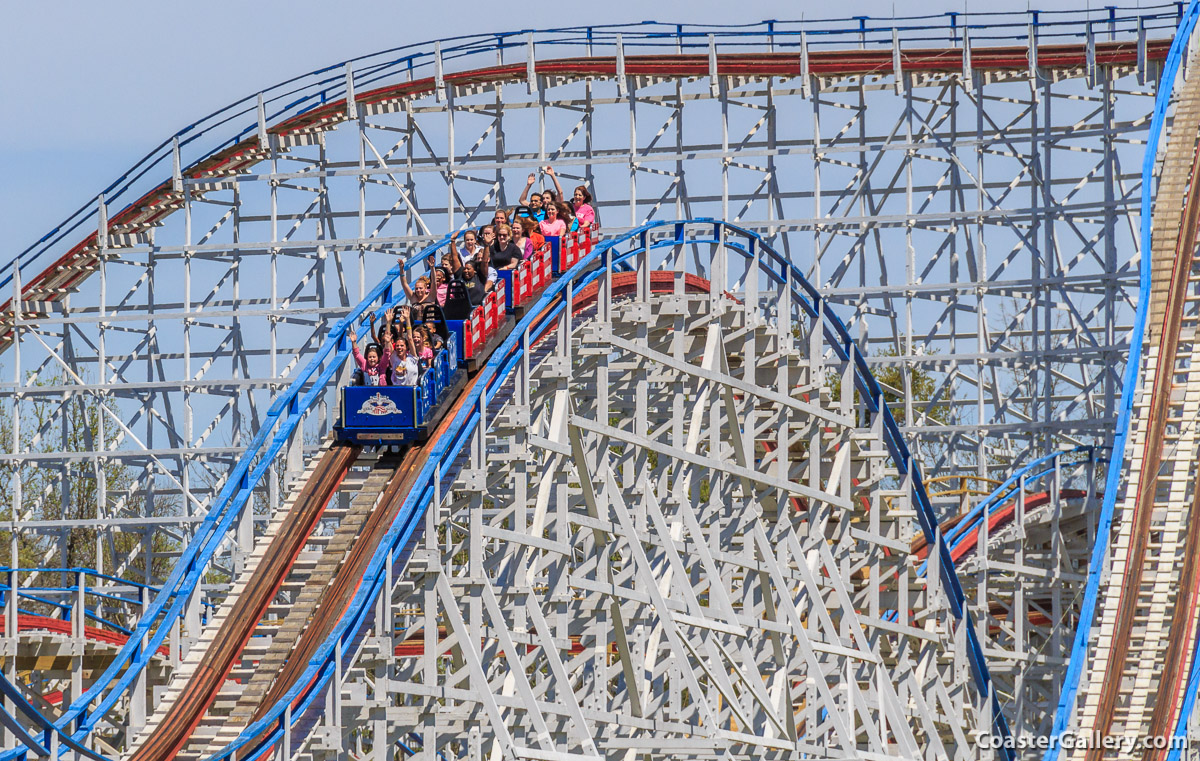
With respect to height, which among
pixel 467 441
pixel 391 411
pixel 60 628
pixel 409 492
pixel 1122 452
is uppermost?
pixel 391 411

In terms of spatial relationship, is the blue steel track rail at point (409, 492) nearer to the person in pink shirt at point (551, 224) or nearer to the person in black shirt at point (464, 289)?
the person in black shirt at point (464, 289)

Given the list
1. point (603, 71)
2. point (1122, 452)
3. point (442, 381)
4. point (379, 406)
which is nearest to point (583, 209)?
point (442, 381)

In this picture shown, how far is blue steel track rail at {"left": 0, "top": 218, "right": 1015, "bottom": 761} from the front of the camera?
12.1m

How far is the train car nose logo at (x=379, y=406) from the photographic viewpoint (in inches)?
569

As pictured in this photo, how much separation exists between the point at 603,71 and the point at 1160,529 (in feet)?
34.3

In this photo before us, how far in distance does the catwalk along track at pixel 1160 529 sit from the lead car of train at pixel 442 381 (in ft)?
17.9

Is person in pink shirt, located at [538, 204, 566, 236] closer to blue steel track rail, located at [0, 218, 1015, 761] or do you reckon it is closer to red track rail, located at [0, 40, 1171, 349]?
blue steel track rail, located at [0, 218, 1015, 761]

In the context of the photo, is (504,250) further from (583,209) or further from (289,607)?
(289,607)

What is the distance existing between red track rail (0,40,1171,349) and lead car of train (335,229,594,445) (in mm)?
7740

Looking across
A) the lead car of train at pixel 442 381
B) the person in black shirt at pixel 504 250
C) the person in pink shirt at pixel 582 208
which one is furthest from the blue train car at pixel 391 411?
the person in pink shirt at pixel 582 208

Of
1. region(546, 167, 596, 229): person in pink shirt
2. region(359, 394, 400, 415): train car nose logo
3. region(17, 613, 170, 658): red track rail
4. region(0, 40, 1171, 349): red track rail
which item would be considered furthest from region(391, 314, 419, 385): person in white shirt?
region(0, 40, 1171, 349): red track rail

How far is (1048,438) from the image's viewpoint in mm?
23250

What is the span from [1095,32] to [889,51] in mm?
2456

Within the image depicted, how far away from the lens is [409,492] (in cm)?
1346
